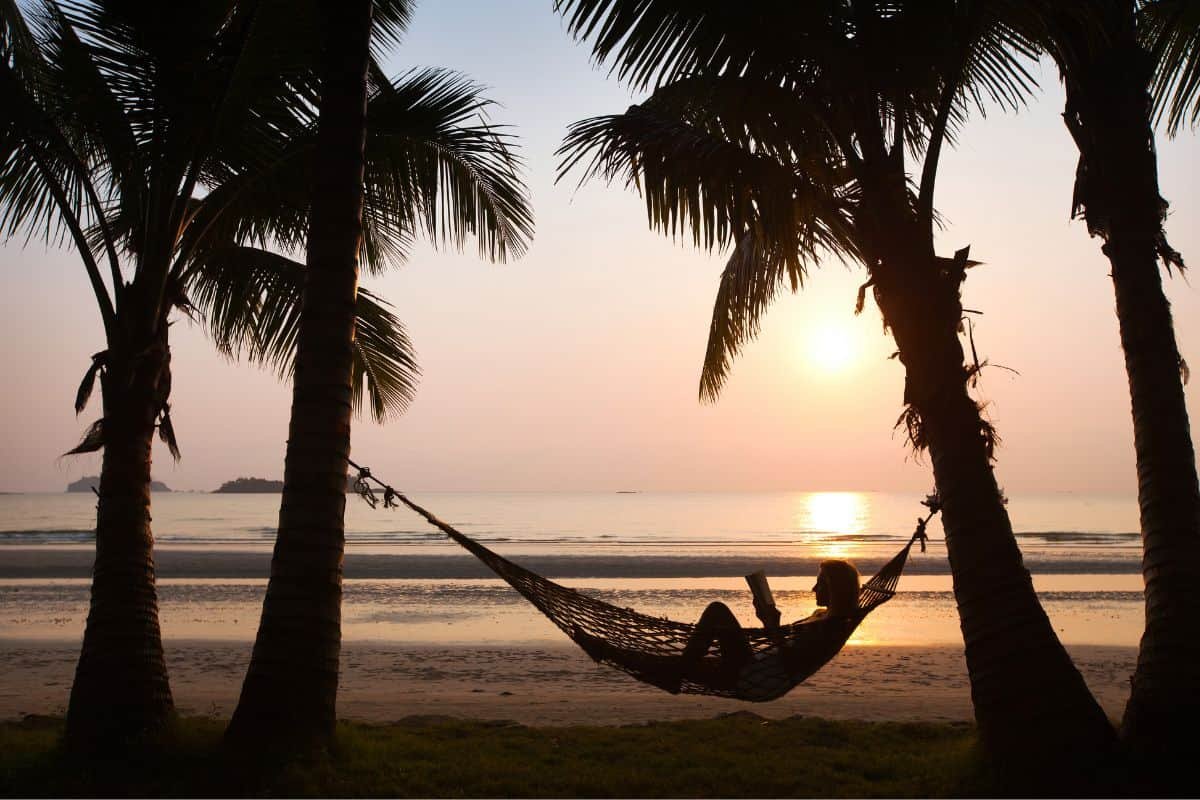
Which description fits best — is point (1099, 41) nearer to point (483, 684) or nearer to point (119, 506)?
point (119, 506)

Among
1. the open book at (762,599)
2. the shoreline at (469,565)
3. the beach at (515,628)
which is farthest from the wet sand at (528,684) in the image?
the shoreline at (469,565)

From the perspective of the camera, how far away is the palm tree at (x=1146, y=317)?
12.6 feet

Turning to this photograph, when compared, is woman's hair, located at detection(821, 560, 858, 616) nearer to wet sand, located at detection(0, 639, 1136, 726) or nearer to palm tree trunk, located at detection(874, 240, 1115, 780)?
palm tree trunk, located at detection(874, 240, 1115, 780)

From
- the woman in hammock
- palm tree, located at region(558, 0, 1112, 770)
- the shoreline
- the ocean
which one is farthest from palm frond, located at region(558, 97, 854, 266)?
the shoreline

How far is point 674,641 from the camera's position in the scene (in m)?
4.88

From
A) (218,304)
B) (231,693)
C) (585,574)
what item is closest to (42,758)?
(231,693)

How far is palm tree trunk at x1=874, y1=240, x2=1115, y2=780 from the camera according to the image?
3.78 m

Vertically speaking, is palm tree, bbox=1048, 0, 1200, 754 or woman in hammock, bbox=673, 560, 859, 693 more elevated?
palm tree, bbox=1048, 0, 1200, 754

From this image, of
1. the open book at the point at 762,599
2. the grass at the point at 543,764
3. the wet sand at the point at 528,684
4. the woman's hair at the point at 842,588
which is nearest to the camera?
the grass at the point at 543,764

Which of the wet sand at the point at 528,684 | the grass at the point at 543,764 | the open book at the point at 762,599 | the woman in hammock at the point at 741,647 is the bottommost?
the wet sand at the point at 528,684

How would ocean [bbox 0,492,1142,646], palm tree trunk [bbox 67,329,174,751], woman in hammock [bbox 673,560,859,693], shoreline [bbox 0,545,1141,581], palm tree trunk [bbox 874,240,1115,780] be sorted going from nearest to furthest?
palm tree trunk [bbox 874,240,1115,780]
palm tree trunk [bbox 67,329,174,751]
woman in hammock [bbox 673,560,859,693]
ocean [bbox 0,492,1142,646]
shoreline [bbox 0,545,1141,581]

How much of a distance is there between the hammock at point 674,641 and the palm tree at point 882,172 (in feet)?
2.57

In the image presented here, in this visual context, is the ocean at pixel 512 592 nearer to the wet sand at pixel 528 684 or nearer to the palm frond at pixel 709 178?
the wet sand at pixel 528 684

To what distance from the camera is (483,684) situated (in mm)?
7820
